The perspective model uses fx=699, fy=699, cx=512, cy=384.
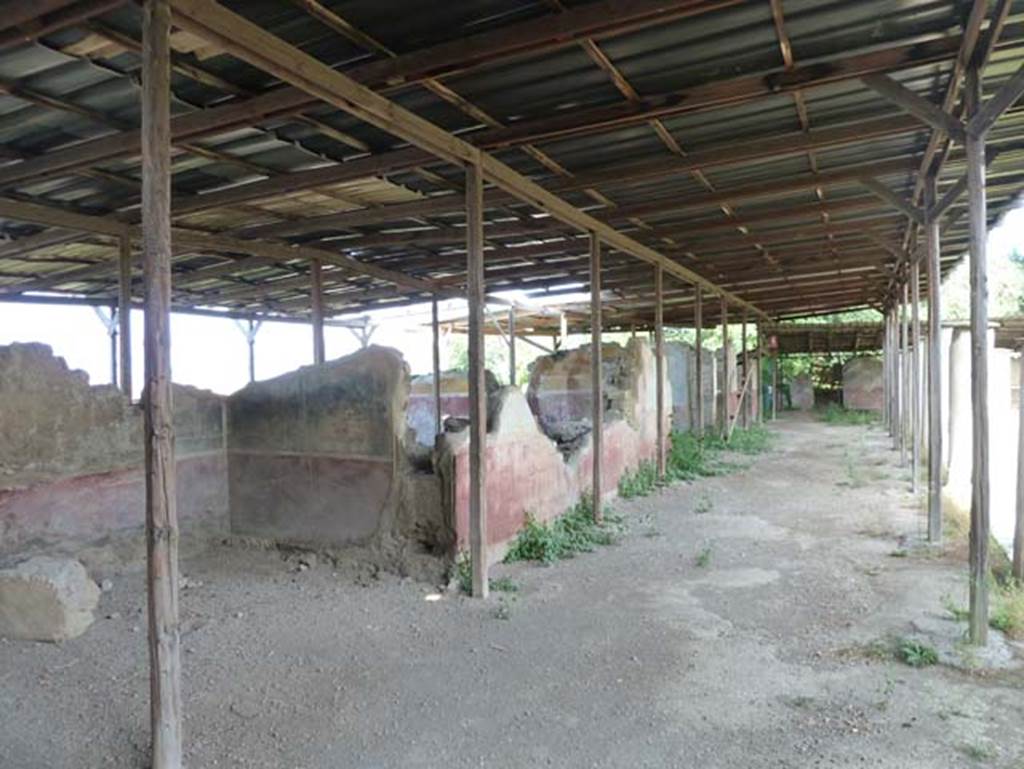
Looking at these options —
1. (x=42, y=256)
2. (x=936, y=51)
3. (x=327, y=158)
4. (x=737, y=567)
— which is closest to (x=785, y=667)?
(x=737, y=567)

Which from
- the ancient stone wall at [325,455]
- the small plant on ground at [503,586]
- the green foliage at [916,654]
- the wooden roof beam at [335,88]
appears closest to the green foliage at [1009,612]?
the green foliage at [916,654]

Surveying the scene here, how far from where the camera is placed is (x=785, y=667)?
14.5 feet

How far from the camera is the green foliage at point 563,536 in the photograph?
717 cm

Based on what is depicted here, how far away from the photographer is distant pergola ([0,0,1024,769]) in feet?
11.7

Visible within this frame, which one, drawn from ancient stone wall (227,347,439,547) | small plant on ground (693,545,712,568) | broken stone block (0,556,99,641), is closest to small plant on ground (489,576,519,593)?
ancient stone wall (227,347,439,547)

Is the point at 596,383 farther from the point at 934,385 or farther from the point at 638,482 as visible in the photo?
the point at 934,385

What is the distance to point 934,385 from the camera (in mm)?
7211

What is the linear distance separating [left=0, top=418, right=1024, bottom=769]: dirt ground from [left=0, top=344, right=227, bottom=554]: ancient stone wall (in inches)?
25.9

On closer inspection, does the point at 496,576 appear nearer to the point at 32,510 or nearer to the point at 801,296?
the point at 32,510

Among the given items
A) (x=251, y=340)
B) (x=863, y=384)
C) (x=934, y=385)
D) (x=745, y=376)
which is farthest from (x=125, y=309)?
(x=863, y=384)

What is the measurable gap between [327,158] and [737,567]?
5308 mm

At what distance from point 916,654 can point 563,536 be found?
12.4 ft

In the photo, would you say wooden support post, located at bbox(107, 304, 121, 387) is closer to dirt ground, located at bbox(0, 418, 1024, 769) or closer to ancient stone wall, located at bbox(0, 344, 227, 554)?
ancient stone wall, located at bbox(0, 344, 227, 554)

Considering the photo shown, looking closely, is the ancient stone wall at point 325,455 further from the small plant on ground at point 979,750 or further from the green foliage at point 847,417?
the green foliage at point 847,417
